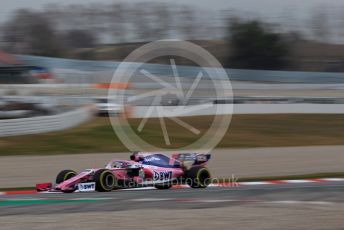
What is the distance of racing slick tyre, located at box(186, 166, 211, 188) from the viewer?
1201cm

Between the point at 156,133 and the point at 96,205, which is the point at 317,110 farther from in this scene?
the point at 96,205

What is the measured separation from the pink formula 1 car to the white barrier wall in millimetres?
13109

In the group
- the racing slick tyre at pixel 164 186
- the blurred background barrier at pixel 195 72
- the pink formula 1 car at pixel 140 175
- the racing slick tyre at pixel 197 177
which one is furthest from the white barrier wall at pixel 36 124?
the blurred background barrier at pixel 195 72

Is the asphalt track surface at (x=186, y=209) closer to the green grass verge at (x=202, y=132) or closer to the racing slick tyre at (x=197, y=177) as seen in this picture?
the racing slick tyre at (x=197, y=177)

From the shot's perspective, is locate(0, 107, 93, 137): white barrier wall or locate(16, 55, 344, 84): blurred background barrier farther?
locate(16, 55, 344, 84): blurred background barrier

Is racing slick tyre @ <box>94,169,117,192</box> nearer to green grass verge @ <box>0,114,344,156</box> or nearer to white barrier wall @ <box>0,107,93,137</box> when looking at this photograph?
green grass verge @ <box>0,114,344,156</box>

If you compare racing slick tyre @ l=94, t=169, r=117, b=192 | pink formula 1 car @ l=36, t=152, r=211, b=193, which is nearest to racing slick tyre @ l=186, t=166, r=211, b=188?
pink formula 1 car @ l=36, t=152, r=211, b=193

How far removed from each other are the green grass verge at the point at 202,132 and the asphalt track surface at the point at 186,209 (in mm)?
11758

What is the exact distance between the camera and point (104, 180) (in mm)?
10984

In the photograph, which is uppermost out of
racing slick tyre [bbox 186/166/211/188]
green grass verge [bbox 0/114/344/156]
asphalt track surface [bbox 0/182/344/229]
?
green grass verge [bbox 0/114/344/156]

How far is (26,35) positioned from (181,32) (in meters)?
19.7

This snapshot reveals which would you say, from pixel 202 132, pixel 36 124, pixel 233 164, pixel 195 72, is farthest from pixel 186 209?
pixel 195 72

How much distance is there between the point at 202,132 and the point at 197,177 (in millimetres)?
15425

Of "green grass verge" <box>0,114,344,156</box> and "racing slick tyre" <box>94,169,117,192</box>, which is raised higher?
Result: "green grass verge" <box>0,114,344,156</box>
